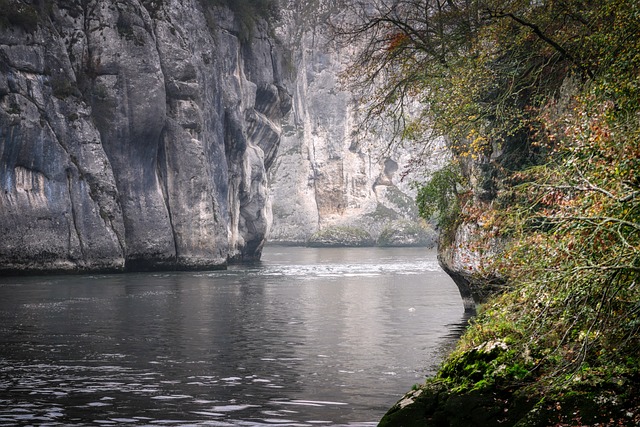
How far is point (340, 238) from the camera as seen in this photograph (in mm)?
132750

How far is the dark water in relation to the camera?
50.3 ft

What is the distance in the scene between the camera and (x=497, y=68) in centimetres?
2388

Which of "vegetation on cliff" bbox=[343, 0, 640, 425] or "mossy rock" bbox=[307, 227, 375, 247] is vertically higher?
"mossy rock" bbox=[307, 227, 375, 247]

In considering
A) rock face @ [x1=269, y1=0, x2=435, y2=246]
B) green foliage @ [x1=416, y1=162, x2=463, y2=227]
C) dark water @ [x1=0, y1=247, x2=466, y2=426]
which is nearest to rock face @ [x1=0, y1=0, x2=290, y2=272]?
dark water @ [x1=0, y1=247, x2=466, y2=426]

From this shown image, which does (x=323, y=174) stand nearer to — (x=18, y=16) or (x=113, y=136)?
(x=113, y=136)

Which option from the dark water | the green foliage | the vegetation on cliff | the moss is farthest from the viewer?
the moss

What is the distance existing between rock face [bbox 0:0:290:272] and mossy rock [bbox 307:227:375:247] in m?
64.5

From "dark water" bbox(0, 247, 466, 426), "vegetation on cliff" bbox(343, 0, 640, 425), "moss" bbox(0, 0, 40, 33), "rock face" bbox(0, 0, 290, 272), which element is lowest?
"dark water" bbox(0, 247, 466, 426)

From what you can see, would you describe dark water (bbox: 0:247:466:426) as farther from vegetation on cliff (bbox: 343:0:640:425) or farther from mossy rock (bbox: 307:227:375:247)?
mossy rock (bbox: 307:227:375:247)

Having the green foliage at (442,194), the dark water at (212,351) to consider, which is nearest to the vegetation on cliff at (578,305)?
the dark water at (212,351)

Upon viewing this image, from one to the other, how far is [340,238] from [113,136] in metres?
79.3

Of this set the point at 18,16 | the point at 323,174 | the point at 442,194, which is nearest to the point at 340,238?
the point at 323,174

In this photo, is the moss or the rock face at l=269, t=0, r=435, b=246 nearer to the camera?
the moss

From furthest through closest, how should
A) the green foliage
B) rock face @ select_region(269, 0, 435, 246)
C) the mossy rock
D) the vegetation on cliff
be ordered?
rock face @ select_region(269, 0, 435, 246), the mossy rock, the green foliage, the vegetation on cliff
